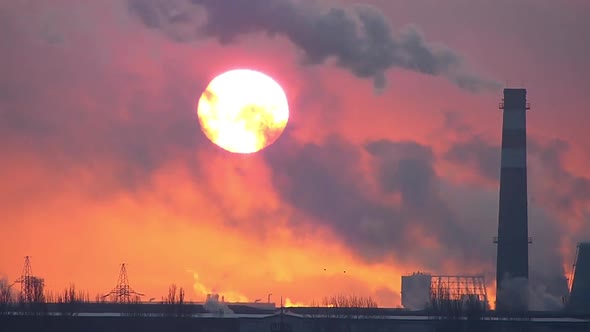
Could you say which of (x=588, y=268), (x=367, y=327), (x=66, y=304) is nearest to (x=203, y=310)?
(x=66, y=304)

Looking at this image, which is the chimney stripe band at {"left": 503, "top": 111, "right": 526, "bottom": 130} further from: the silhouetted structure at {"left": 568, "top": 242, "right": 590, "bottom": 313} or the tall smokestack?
the silhouetted structure at {"left": 568, "top": 242, "right": 590, "bottom": 313}

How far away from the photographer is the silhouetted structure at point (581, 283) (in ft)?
288

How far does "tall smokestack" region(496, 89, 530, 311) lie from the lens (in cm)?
8462

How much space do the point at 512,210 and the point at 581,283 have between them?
8.13 metres

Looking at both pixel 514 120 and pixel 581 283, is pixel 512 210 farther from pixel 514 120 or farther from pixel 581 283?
pixel 581 283

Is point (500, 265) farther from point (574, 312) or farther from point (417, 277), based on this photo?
point (417, 277)

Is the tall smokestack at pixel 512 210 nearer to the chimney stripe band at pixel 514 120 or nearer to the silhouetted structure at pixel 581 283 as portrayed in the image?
the chimney stripe band at pixel 514 120

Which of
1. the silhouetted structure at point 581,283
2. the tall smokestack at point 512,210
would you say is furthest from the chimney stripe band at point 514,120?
the silhouetted structure at point 581,283

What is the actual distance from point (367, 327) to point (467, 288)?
81.8ft

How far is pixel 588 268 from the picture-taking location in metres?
89.4

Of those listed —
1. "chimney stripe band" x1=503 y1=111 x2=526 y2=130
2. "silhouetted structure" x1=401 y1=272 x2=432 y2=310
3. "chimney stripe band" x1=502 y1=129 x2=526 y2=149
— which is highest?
"chimney stripe band" x1=503 y1=111 x2=526 y2=130

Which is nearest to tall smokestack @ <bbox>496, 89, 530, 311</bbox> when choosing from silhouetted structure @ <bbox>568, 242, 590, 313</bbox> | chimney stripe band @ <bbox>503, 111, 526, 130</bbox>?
chimney stripe band @ <bbox>503, 111, 526, 130</bbox>

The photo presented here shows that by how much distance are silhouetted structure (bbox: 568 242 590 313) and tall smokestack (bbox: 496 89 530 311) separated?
483 centimetres

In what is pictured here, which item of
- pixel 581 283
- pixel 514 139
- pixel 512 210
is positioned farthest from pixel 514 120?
pixel 581 283
